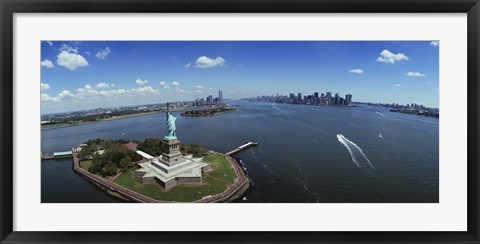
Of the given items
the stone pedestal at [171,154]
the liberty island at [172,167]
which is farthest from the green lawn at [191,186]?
the stone pedestal at [171,154]

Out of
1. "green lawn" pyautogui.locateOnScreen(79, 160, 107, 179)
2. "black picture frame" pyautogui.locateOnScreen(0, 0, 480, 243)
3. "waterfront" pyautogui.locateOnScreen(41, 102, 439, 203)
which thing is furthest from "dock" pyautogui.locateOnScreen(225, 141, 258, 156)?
"black picture frame" pyautogui.locateOnScreen(0, 0, 480, 243)

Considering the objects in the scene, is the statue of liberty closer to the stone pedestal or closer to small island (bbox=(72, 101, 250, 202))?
small island (bbox=(72, 101, 250, 202))

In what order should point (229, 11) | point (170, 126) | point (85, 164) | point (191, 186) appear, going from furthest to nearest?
point (85, 164)
point (170, 126)
point (191, 186)
point (229, 11)

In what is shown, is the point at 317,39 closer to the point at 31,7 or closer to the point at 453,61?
the point at 453,61

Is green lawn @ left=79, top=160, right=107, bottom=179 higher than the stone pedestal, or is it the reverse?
the stone pedestal

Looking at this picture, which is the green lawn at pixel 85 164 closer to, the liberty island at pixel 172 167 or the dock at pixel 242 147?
the liberty island at pixel 172 167

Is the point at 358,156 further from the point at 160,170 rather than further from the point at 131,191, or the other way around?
the point at 131,191

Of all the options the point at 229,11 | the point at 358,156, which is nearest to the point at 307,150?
the point at 358,156

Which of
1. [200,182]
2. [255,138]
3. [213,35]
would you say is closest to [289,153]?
[255,138]
